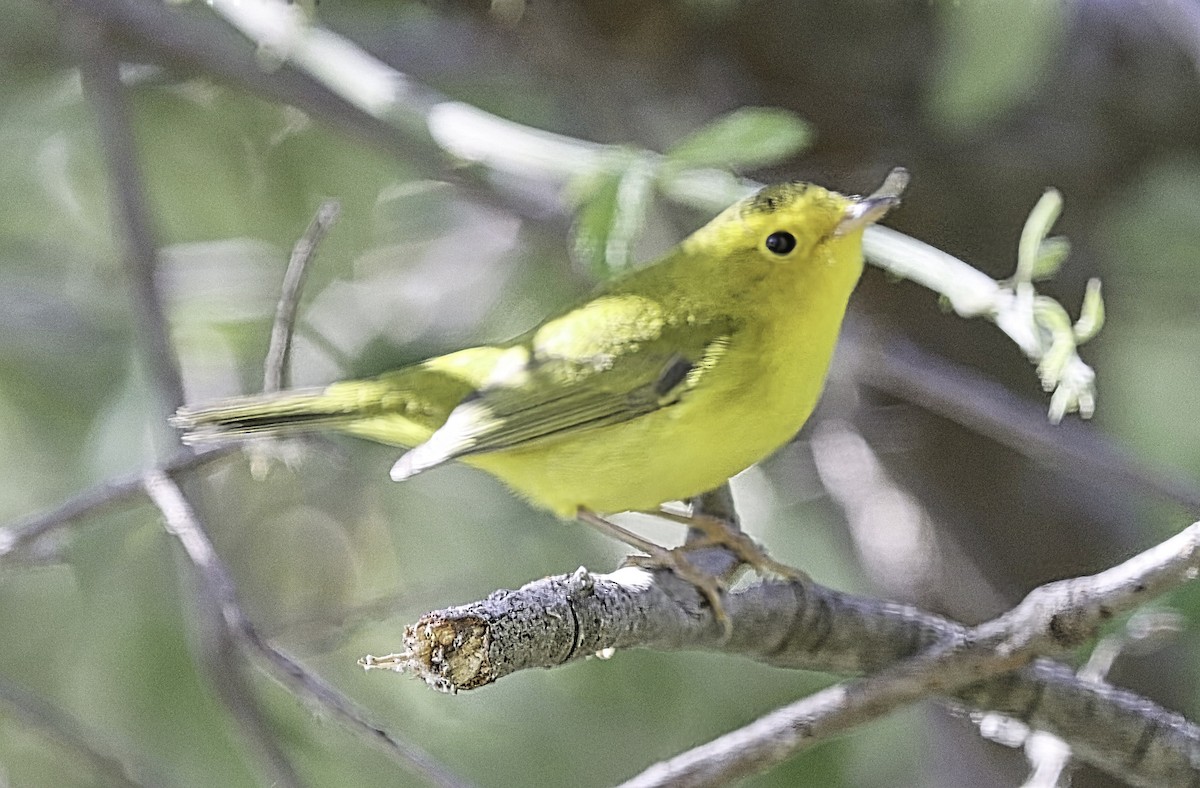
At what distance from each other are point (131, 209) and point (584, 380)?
77 centimetres

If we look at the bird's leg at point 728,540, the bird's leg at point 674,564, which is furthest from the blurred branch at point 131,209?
the bird's leg at point 728,540

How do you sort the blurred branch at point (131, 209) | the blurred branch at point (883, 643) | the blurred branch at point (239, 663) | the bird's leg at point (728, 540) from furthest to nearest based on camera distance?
the blurred branch at point (131, 209)
the bird's leg at point (728, 540)
the blurred branch at point (239, 663)
the blurred branch at point (883, 643)

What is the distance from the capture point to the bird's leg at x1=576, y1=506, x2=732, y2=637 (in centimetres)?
147

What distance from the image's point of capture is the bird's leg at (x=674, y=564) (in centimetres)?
147


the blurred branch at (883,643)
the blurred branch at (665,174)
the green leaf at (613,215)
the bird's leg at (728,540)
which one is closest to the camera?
the blurred branch at (883,643)

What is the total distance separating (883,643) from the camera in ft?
4.80

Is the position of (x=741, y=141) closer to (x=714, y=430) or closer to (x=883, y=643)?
(x=714, y=430)

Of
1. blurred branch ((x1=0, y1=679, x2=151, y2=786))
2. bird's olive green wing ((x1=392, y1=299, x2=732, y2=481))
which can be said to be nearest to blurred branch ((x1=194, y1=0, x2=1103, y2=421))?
bird's olive green wing ((x1=392, y1=299, x2=732, y2=481))

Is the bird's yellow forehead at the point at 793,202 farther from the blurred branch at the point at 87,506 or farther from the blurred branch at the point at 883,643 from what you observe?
the blurred branch at the point at 87,506

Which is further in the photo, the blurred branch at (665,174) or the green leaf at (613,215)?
the green leaf at (613,215)

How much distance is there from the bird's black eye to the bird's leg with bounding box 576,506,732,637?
1.57 ft

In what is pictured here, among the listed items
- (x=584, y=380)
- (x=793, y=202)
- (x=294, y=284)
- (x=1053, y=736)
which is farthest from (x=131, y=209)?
(x=1053, y=736)

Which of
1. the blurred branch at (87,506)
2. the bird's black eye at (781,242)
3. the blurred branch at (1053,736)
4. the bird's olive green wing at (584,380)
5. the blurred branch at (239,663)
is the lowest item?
the blurred branch at (1053,736)

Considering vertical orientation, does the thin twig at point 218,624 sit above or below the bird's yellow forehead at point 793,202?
below
